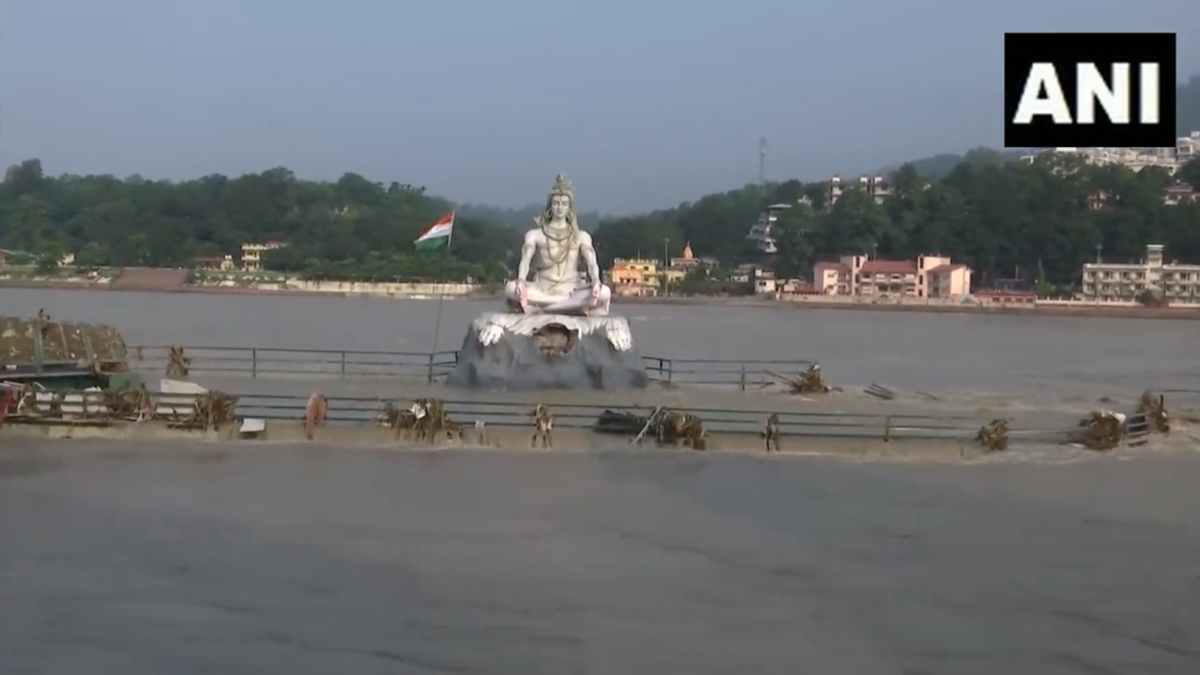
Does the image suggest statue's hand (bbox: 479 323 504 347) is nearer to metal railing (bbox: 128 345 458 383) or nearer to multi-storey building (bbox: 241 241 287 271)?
metal railing (bbox: 128 345 458 383)

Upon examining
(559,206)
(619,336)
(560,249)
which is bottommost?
(619,336)

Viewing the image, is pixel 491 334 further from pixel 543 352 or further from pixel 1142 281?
pixel 1142 281

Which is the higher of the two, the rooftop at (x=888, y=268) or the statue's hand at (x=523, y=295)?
the rooftop at (x=888, y=268)

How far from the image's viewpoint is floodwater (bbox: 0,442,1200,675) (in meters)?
9.02

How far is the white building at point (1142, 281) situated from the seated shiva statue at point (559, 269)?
80.4 metres

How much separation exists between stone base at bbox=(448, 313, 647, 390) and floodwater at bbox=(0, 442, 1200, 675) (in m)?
6.02

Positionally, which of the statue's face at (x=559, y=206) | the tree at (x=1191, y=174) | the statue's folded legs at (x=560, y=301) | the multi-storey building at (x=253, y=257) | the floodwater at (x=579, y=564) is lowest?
the floodwater at (x=579, y=564)

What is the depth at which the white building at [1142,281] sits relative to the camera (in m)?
A: 97.3

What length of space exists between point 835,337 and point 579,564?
4583 centimetres

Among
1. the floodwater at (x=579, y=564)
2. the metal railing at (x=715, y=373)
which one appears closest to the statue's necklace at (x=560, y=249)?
the metal railing at (x=715, y=373)

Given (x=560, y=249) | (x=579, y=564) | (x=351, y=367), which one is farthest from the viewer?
(x=351, y=367)

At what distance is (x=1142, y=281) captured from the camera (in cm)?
9869

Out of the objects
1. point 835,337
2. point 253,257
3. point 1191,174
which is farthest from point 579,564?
point 1191,174

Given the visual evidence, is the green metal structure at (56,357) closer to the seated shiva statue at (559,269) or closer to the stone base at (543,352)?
the stone base at (543,352)
